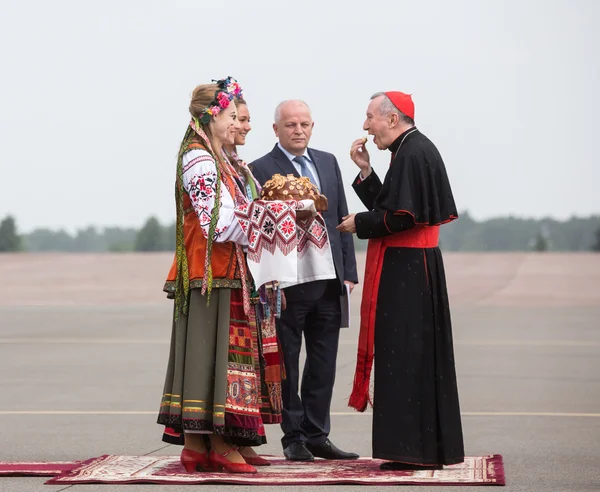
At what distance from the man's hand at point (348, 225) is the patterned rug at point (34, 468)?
218 cm

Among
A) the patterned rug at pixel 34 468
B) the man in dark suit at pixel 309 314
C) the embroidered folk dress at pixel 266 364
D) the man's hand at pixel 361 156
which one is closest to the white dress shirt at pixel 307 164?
the man in dark suit at pixel 309 314

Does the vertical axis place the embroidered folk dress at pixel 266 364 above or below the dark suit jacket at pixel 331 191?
below

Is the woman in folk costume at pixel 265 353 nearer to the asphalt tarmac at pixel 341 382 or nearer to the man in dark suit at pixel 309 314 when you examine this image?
the man in dark suit at pixel 309 314

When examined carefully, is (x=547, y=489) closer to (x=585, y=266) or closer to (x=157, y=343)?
(x=157, y=343)

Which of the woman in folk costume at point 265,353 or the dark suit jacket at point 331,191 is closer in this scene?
the woman in folk costume at point 265,353

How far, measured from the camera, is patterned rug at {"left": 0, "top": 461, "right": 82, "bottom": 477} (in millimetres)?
7941

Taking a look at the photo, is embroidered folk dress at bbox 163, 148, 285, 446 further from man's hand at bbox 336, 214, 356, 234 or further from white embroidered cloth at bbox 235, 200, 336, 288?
man's hand at bbox 336, 214, 356, 234

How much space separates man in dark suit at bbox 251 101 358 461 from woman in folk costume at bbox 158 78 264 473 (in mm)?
645

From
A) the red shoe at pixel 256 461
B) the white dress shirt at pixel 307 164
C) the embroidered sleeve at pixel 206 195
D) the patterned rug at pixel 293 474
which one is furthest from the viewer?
the white dress shirt at pixel 307 164

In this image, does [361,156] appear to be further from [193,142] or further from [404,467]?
[404,467]

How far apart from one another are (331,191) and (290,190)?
818mm

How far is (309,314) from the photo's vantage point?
8.72m

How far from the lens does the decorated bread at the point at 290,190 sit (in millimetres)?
8023

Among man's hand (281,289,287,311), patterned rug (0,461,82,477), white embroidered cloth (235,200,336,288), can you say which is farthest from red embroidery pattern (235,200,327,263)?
patterned rug (0,461,82,477)
